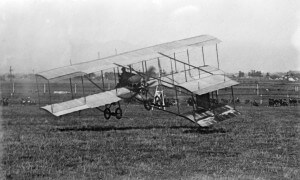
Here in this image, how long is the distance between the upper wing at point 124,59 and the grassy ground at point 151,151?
2588mm

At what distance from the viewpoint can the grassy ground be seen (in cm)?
1039

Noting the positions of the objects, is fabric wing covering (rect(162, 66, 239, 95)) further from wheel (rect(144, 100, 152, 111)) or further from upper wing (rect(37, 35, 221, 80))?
wheel (rect(144, 100, 152, 111))

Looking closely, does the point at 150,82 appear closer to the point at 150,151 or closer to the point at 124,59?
the point at 124,59

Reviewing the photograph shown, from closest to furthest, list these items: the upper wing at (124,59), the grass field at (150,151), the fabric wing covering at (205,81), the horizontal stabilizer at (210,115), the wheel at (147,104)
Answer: the grass field at (150,151) → the horizontal stabilizer at (210,115) → the fabric wing covering at (205,81) → the upper wing at (124,59) → the wheel at (147,104)

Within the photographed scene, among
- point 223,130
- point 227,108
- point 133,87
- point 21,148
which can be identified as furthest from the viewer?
point 133,87

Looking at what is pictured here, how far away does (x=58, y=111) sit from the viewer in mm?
20578

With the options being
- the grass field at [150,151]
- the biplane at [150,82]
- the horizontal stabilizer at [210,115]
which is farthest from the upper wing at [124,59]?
the horizontal stabilizer at [210,115]

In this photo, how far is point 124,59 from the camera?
2088 cm

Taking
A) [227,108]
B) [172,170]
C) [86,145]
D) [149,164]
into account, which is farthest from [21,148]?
[227,108]

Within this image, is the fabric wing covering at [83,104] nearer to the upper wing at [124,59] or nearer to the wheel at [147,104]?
the wheel at [147,104]

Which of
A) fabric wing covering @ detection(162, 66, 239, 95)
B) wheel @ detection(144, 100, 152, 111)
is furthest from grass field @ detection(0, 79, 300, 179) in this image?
fabric wing covering @ detection(162, 66, 239, 95)

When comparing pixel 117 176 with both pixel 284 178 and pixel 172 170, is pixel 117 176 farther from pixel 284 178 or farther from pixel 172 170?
pixel 284 178

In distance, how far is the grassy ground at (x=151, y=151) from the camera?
34.1 ft

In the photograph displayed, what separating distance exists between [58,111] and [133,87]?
400 cm
